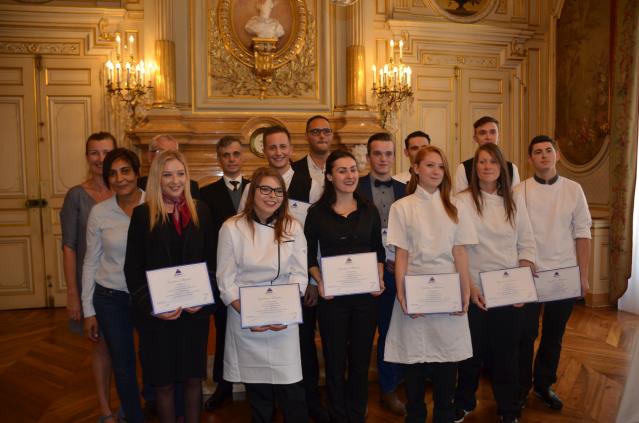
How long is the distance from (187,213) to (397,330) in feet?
3.81

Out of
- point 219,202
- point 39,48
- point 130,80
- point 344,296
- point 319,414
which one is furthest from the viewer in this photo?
point 39,48

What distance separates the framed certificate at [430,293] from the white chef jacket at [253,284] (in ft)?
1.89

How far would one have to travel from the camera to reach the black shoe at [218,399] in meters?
3.24

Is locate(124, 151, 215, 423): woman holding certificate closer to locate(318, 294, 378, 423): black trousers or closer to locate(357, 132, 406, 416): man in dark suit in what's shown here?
locate(318, 294, 378, 423): black trousers

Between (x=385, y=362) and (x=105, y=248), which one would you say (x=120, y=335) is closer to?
(x=105, y=248)

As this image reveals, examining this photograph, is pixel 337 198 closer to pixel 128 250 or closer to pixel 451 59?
pixel 128 250

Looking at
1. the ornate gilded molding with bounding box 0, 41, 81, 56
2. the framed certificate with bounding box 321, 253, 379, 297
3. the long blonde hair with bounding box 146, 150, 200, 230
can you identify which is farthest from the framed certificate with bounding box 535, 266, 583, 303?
the ornate gilded molding with bounding box 0, 41, 81, 56

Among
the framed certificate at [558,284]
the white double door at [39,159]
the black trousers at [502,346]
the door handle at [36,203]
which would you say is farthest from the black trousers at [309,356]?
the door handle at [36,203]

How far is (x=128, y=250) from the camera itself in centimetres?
235

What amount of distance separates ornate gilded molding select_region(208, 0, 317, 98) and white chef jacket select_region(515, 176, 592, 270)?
3644 mm

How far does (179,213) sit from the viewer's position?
2.40m

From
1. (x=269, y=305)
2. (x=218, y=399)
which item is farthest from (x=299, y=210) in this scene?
(x=218, y=399)

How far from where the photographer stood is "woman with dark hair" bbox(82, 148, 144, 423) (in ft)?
8.53

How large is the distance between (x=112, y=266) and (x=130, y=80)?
11.4 ft
